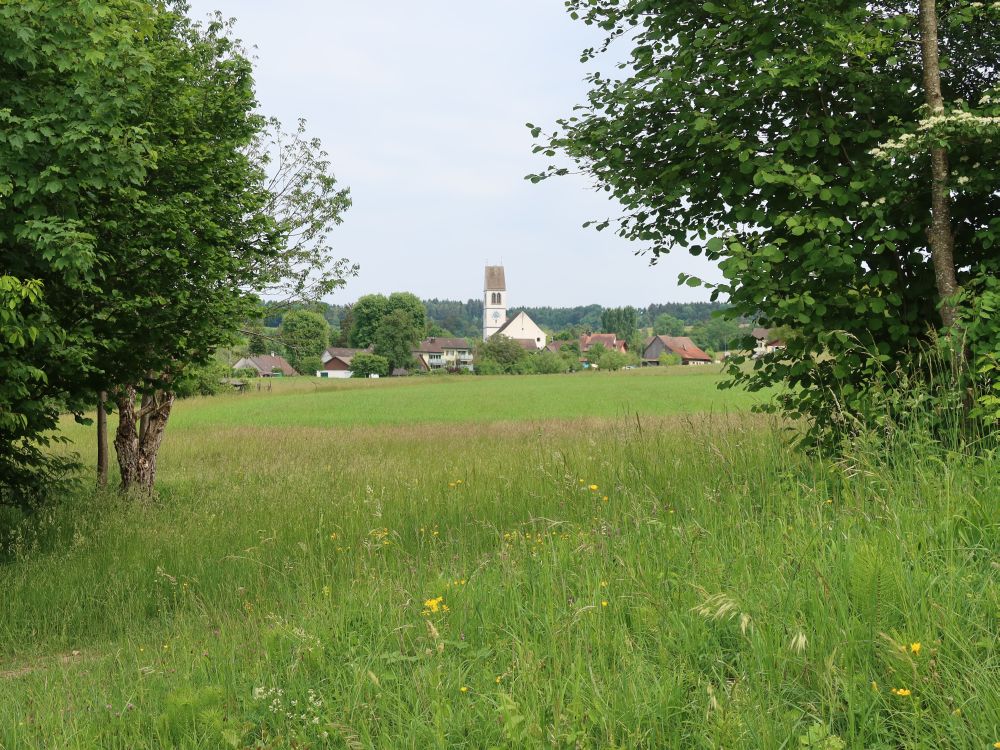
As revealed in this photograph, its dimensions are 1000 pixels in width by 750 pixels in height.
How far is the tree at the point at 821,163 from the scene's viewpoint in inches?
258

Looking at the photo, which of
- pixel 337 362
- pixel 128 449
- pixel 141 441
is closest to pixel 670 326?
pixel 337 362

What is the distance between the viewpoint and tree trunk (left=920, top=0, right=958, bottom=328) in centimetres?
653

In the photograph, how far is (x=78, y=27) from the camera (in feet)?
24.9

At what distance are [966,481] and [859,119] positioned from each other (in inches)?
178

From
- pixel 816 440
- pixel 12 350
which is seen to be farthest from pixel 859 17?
pixel 12 350

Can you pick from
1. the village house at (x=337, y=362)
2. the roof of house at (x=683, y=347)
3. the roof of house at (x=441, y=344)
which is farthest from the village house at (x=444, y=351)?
the roof of house at (x=683, y=347)

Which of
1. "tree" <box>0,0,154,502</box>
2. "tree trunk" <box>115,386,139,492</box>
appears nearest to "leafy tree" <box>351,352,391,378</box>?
"tree trunk" <box>115,386,139,492</box>

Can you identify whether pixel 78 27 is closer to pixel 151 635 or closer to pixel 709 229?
pixel 151 635

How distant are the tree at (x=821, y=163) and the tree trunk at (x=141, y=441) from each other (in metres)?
10.7

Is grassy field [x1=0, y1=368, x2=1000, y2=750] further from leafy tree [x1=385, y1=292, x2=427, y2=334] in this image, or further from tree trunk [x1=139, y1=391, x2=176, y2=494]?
leafy tree [x1=385, y1=292, x2=427, y2=334]

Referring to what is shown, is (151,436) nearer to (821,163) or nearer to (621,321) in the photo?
(821,163)

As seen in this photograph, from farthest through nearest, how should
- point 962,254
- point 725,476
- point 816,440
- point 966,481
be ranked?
point 962,254 → point 816,440 → point 725,476 → point 966,481

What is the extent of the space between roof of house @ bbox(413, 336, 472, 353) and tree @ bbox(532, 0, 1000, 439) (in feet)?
518

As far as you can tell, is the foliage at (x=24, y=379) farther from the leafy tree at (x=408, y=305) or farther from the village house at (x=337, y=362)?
the village house at (x=337, y=362)
